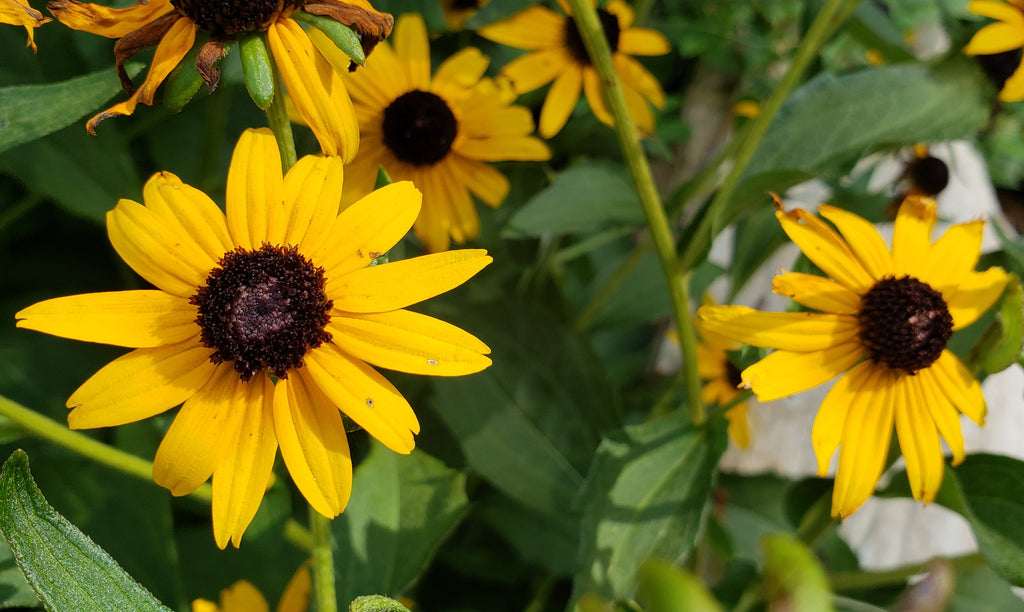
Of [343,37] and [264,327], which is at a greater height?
[343,37]

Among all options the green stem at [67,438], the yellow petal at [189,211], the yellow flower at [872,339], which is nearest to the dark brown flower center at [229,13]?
the yellow petal at [189,211]

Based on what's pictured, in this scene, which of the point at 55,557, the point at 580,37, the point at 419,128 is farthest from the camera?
the point at 580,37

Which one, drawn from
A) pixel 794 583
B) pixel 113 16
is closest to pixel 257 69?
pixel 113 16

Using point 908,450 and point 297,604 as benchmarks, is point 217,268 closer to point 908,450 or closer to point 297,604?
point 297,604

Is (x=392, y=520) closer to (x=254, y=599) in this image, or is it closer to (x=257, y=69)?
(x=254, y=599)

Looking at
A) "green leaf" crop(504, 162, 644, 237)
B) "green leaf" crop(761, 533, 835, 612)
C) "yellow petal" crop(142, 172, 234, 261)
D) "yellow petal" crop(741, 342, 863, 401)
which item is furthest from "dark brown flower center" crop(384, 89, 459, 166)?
"green leaf" crop(761, 533, 835, 612)

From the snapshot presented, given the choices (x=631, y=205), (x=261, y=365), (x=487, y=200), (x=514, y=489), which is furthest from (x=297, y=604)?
(x=631, y=205)

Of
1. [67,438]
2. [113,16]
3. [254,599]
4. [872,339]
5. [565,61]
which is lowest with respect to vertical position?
[254,599]
